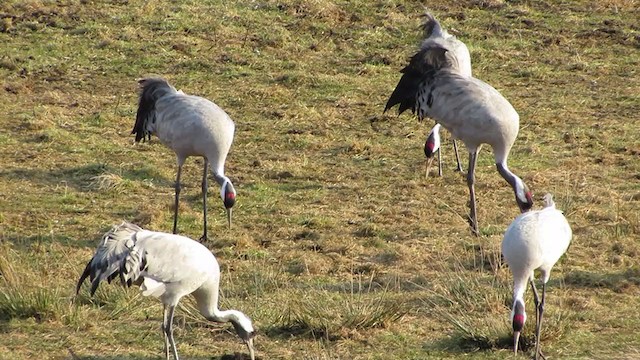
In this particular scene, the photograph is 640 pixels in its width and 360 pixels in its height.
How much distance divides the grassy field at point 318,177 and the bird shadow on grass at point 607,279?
16 mm

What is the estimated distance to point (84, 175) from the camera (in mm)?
10117

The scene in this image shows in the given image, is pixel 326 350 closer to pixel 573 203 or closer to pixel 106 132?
pixel 573 203

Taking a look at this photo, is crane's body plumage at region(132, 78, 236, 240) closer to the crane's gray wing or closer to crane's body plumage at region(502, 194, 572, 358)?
the crane's gray wing

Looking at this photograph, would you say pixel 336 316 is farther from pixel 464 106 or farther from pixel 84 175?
pixel 84 175

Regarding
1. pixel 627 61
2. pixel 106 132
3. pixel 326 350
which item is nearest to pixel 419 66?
pixel 106 132

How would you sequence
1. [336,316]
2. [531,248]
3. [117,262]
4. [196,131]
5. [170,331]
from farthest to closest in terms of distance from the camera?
[196,131] < [336,316] < [531,248] < [170,331] < [117,262]

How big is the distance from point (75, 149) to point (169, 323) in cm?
459

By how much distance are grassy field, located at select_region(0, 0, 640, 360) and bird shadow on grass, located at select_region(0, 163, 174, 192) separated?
24 millimetres

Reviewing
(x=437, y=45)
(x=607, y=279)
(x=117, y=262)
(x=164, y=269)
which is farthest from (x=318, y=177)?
(x=117, y=262)

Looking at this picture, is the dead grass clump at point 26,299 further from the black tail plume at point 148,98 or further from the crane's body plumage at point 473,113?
the crane's body plumage at point 473,113

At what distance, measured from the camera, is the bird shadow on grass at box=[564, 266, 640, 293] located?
7.82 m

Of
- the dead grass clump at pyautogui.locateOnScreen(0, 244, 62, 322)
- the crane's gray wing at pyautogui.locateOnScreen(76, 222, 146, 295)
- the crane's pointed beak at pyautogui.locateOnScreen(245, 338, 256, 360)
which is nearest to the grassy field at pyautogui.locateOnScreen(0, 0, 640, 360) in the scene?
the dead grass clump at pyautogui.locateOnScreen(0, 244, 62, 322)

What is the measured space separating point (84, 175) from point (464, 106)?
3.21 meters

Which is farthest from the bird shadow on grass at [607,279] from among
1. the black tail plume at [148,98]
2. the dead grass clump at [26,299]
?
the black tail plume at [148,98]
